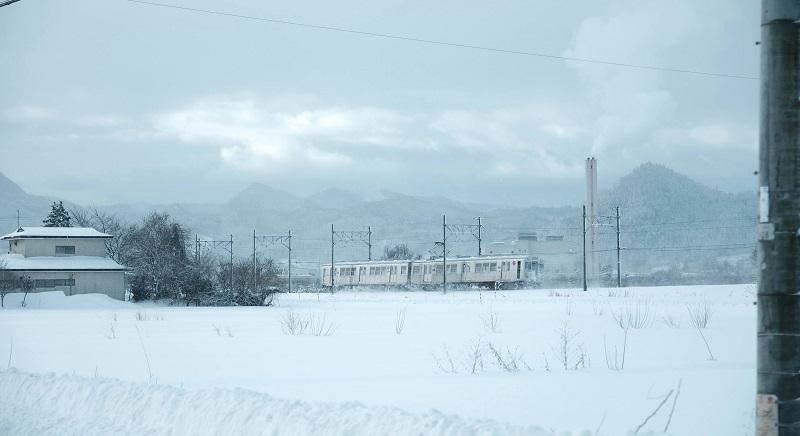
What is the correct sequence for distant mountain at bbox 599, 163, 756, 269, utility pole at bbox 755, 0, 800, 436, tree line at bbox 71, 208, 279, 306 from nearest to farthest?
utility pole at bbox 755, 0, 800, 436 < tree line at bbox 71, 208, 279, 306 < distant mountain at bbox 599, 163, 756, 269

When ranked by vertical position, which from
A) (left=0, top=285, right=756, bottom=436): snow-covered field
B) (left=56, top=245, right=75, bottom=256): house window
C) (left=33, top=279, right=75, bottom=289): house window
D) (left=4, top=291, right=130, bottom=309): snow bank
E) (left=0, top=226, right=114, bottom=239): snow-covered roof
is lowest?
(left=4, top=291, right=130, bottom=309): snow bank

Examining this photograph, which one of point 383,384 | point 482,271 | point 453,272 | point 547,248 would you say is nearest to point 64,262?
point 453,272

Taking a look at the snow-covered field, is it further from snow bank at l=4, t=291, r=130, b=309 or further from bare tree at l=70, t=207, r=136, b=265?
bare tree at l=70, t=207, r=136, b=265

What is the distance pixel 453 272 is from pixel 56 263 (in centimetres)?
3130

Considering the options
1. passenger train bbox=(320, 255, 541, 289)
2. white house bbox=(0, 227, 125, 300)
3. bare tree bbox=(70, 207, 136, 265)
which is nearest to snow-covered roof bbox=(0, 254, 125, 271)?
white house bbox=(0, 227, 125, 300)

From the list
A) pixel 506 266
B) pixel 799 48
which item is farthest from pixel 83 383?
pixel 506 266

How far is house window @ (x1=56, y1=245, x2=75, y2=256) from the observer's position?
2158 inches

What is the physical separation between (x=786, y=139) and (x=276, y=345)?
499 inches

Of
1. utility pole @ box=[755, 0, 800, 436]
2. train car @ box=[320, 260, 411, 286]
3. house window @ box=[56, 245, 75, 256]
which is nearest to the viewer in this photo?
utility pole @ box=[755, 0, 800, 436]

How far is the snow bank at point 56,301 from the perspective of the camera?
47375 millimetres

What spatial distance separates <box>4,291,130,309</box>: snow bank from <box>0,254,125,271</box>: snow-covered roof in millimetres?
2605

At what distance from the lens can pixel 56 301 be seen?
1906 inches

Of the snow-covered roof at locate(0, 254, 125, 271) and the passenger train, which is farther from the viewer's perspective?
the passenger train

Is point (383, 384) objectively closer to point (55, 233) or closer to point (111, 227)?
point (55, 233)
